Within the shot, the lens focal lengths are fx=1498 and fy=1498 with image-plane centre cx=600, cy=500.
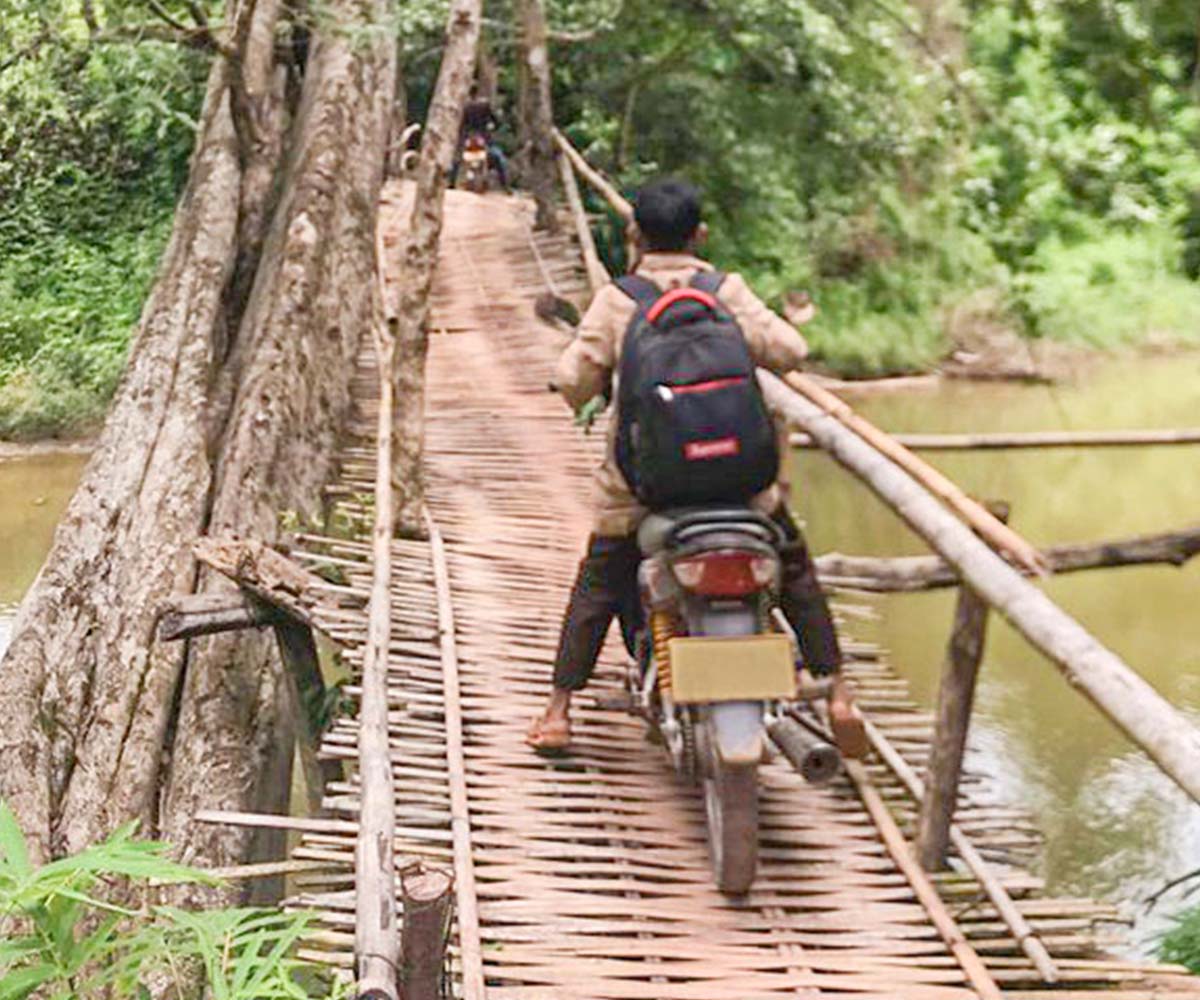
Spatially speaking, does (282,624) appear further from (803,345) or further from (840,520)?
(840,520)

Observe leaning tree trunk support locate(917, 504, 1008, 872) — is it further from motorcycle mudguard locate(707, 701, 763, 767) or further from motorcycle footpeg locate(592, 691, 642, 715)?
motorcycle footpeg locate(592, 691, 642, 715)

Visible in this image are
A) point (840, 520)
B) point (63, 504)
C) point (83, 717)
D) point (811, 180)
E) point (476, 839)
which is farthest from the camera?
point (811, 180)

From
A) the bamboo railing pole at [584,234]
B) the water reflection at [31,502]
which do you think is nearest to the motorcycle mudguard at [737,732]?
the bamboo railing pole at [584,234]

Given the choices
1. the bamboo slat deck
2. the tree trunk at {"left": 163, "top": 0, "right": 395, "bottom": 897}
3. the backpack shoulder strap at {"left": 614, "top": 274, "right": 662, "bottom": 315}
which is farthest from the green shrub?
the backpack shoulder strap at {"left": 614, "top": 274, "right": 662, "bottom": 315}

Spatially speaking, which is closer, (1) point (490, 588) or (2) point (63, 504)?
(1) point (490, 588)

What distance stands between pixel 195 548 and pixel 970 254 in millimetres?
11043

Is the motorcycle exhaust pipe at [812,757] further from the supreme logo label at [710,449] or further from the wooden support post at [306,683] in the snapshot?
the wooden support post at [306,683]

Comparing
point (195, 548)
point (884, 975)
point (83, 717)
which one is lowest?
point (83, 717)

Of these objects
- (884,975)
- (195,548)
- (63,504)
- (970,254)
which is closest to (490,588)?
(195,548)

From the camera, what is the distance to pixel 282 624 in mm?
3977

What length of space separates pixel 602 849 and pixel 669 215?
128 cm

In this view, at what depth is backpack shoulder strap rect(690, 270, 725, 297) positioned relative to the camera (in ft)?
9.82

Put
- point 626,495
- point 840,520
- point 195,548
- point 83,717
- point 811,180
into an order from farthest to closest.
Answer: point 811,180 → point 840,520 → point 83,717 → point 195,548 → point 626,495

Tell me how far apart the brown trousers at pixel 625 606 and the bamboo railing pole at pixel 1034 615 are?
0.23 meters
